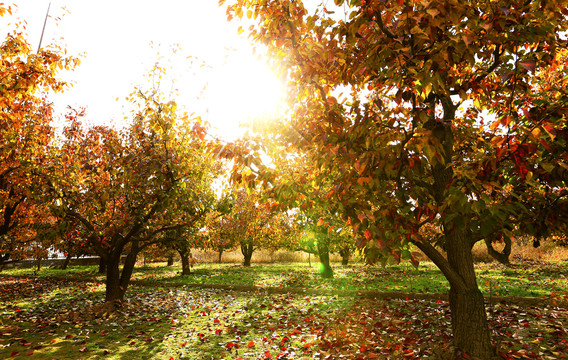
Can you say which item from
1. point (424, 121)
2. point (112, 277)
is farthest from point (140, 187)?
point (424, 121)

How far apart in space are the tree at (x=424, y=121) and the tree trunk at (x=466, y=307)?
0.02m

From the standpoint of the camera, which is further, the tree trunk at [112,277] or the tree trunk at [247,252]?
the tree trunk at [247,252]

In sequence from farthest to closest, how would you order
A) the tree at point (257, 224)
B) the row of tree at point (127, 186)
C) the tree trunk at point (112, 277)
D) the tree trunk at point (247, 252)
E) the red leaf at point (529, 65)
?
the tree trunk at point (247, 252), the tree at point (257, 224), the tree trunk at point (112, 277), the row of tree at point (127, 186), the red leaf at point (529, 65)

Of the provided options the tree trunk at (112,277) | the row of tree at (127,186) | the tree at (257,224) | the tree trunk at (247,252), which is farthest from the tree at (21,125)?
the tree trunk at (247,252)

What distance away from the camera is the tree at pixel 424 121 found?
387 centimetres

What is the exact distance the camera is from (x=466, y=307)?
6.24m

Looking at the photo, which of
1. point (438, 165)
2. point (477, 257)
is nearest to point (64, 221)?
point (438, 165)

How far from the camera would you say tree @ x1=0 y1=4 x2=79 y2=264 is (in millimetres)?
6652

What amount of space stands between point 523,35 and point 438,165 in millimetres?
2989

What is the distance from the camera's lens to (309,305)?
1242 cm

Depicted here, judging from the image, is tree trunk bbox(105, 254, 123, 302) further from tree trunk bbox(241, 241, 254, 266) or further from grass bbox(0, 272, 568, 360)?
tree trunk bbox(241, 241, 254, 266)

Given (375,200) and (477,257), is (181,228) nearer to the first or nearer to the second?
(375,200)

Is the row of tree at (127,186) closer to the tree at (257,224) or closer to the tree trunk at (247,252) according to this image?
the tree at (257,224)

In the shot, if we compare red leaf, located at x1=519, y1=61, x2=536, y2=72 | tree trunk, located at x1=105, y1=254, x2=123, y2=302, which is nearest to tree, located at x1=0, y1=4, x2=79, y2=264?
tree trunk, located at x1=105, y1=254, x2=123, y2=302
